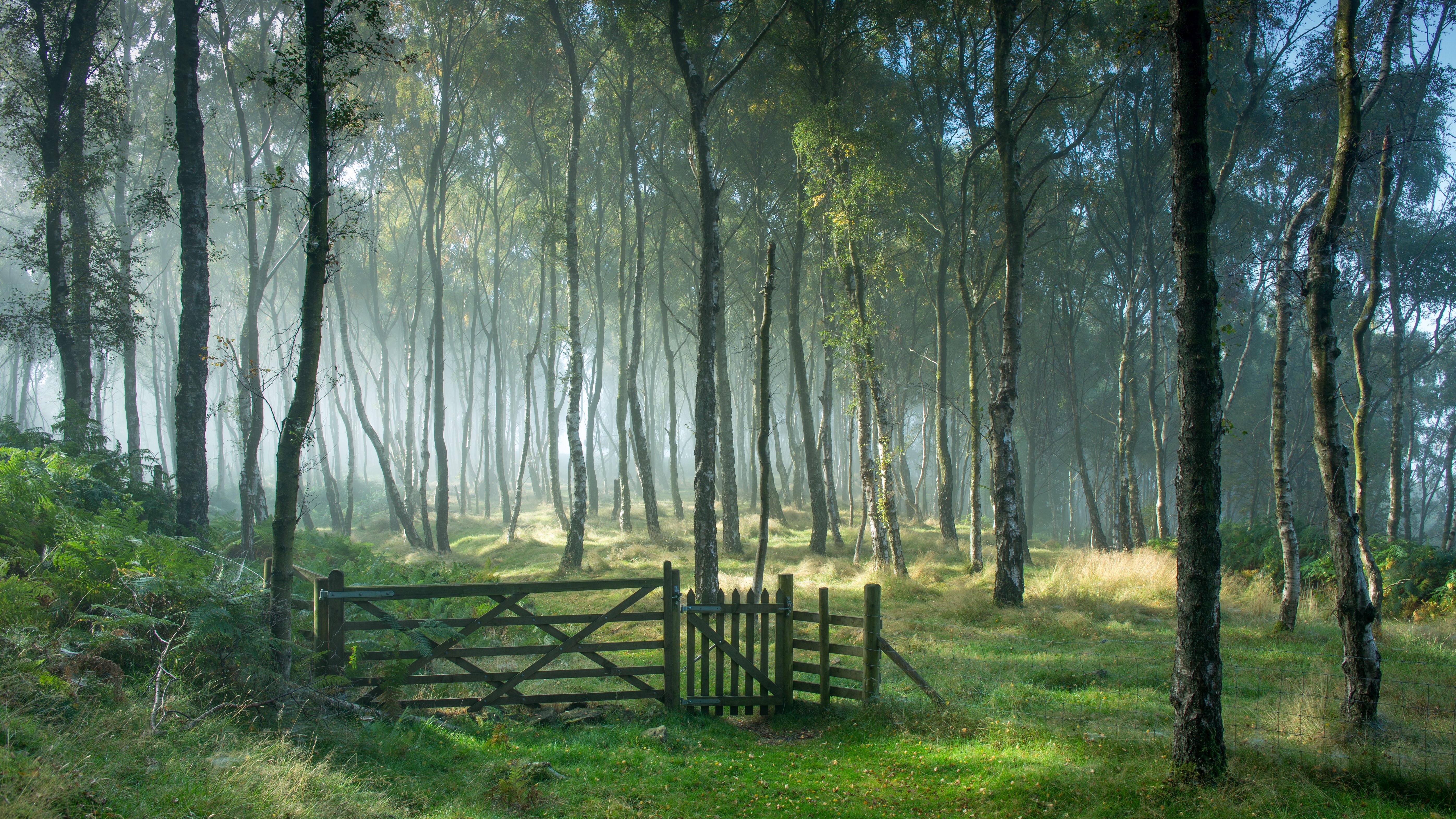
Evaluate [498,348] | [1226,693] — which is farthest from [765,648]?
[498,348]

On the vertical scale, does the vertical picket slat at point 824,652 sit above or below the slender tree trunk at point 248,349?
below

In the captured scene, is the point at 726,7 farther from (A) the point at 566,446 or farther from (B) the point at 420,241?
(A) the point at 566,446

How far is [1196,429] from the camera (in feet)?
16.6

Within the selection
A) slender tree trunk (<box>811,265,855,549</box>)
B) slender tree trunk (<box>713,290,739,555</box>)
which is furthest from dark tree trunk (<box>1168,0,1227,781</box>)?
slender tree trunk (<box>811,265,855,549</box>)

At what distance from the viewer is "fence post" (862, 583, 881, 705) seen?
23.6 ft

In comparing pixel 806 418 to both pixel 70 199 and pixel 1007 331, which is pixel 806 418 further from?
pixel 70 199

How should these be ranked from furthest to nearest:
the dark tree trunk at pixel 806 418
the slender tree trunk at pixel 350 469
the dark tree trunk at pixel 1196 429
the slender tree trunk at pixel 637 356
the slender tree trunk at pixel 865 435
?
the slender tree trunk at pixel 350 469
the slender tree trunk at pixel 637 356
the dark tree trunk at pixel 806 418
the slender tree trunk at pixel 865 435
the dark tree trunk at pixel 1196 429

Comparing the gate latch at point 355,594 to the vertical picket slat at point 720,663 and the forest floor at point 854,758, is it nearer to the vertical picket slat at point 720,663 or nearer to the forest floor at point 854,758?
the forest floor at point 854,758

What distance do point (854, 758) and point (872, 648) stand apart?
4.31 ft

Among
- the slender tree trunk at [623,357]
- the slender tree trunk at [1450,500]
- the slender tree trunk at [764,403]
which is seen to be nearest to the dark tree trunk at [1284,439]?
the slender tree trunk at [764,403]

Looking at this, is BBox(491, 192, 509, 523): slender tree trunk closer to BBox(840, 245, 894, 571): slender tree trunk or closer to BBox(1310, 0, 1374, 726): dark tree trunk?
BBox(840, 245, 894, 571): slender tree trunk

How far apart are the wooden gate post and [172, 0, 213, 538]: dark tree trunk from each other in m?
11.6

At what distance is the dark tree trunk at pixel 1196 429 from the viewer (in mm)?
4969

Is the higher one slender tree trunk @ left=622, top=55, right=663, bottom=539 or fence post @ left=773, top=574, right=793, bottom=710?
slender tree trunk @ left=622, top=55, right=663, bottom=539
